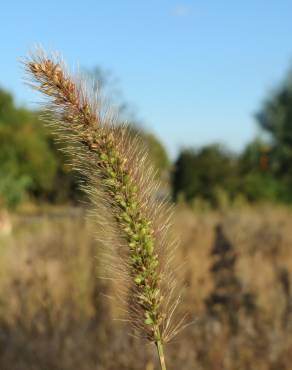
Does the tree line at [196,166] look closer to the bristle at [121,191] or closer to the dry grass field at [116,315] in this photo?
the dry grass field at [116,315]

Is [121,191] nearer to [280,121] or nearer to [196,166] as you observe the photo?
[196,166]

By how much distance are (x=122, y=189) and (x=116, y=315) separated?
4.26m

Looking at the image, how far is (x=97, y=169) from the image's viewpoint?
4.55 ft

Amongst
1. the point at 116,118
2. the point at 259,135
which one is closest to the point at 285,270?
the point at 116,118

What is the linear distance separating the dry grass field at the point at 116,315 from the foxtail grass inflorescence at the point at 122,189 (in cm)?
152

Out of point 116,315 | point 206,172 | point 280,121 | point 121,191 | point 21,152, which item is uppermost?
point 280,121

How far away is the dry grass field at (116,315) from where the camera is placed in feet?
15.1

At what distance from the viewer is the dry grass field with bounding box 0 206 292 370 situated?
460 centimetres

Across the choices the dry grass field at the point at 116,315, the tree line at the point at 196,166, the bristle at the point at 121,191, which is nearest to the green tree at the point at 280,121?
the tree line at the point at 196,166

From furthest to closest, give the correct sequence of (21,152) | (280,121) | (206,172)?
(280,121)
(21,152)
(206,172)

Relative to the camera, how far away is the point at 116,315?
5.52 m

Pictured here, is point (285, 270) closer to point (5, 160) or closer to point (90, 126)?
point (90, 126)

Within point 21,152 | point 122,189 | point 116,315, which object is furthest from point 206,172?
point 122,189

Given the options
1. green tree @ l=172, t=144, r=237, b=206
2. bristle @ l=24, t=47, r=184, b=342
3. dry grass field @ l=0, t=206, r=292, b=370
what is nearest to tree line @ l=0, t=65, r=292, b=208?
green tree @ l=172, t=144, r=237, b=206
